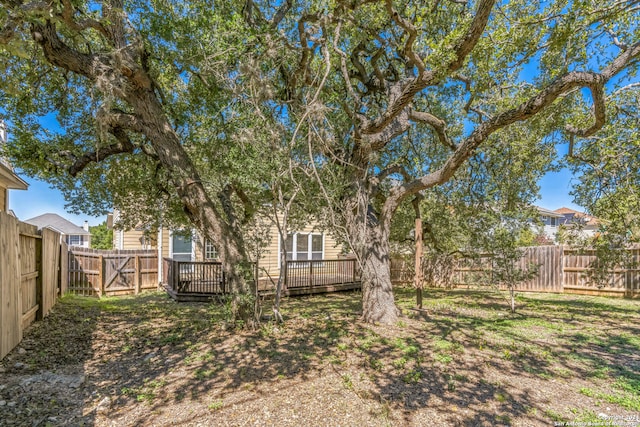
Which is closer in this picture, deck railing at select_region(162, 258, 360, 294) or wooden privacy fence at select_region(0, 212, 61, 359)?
wooden privacy fence at select_region(0, 212, 61, 359)

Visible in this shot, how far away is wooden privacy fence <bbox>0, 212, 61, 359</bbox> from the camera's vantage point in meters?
4.23

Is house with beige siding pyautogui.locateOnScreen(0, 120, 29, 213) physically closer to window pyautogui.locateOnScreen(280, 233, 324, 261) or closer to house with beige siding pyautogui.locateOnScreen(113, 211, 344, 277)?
house with beige siding pyautogui.locateOnScreen(113, 211, 344, 277)

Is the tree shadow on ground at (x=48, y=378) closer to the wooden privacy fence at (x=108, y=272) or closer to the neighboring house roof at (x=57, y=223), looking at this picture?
the wooden privacy fence at (x=108, y=272)

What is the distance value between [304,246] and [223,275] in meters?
5.86

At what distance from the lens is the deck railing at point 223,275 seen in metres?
9.47

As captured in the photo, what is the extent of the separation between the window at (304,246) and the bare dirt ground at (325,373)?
7.47m

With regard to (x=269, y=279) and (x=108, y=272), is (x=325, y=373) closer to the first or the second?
(x=269, y=279)

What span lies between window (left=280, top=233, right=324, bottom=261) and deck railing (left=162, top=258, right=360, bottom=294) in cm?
269

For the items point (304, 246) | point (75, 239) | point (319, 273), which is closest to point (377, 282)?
point (319, 273)

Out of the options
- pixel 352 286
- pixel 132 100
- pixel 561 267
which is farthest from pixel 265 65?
pixel 561 267

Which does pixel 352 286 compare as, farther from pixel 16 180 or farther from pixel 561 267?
pixel 16 180

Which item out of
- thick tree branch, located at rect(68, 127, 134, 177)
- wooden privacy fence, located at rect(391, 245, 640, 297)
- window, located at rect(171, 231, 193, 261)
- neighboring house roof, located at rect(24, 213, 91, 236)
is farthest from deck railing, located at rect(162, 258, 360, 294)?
neighboring house roof, located at rect(24, 213, 91, 236)

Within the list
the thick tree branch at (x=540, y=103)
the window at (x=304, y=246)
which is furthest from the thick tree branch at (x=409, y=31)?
the window at (x=304, y=246)

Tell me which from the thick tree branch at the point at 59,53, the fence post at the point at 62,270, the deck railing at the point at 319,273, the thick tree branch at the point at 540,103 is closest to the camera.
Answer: the thick tree branch at the point at 540,103
